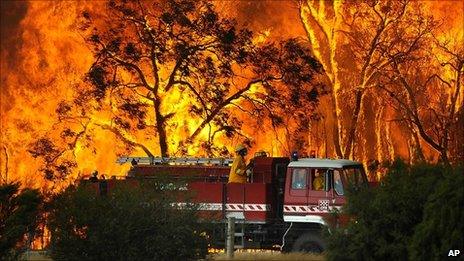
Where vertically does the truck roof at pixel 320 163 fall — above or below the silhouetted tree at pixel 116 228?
above

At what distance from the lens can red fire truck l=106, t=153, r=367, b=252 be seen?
25344 mm

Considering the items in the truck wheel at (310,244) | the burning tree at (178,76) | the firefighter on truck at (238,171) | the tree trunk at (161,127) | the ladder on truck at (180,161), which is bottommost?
the truck wheel at (310,244)

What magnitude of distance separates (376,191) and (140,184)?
5049mm

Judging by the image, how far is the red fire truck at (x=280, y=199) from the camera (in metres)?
25.3

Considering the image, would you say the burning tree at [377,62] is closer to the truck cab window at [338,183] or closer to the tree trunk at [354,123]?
the tree trunk at [354,123]

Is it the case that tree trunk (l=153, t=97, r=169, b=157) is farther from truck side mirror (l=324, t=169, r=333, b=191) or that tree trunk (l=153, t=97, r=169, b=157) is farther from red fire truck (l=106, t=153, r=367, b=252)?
truck side mirror (l=324, t=169, r=333, b=191)

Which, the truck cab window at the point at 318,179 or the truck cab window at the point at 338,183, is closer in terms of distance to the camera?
the truck cab window at the point at 338,183

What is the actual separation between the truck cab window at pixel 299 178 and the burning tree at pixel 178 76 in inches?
484

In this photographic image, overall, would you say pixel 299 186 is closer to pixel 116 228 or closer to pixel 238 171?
pixel 238 171

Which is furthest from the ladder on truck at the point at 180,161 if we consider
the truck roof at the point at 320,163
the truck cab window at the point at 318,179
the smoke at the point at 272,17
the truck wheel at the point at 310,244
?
the smoke at the point at 272,17

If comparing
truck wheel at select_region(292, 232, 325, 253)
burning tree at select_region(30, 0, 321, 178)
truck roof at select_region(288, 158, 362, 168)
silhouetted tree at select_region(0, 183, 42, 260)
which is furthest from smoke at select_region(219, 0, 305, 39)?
silhouetted tree at select_region(0, 183, 42, 260)

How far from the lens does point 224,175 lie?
27.8 meters

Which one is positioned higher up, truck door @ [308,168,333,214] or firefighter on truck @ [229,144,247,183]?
firefighter on truck @ [229,144,247,183]

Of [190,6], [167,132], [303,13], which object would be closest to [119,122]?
[167,132]
